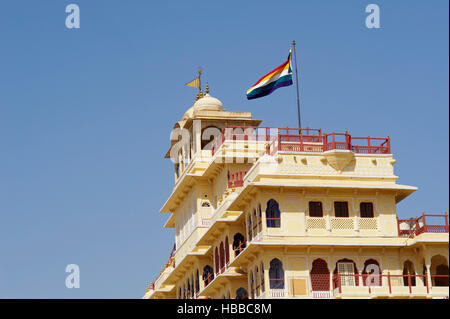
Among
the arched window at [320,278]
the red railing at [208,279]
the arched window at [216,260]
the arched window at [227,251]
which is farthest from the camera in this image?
the red railing at [208,279]

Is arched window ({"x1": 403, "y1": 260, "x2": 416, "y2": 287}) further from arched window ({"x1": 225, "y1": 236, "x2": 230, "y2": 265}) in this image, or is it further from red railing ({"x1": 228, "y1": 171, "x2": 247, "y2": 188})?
red railing ({"x1": 228, "y1": 171, "x2": 247, "y2": 188})

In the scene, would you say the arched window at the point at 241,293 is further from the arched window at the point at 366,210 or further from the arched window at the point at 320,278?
the arched window at the point at 366,210

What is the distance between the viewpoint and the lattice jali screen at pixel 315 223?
56.2 meters

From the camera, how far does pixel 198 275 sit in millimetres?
68875

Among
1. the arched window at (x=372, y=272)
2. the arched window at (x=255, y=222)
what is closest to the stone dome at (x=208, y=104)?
the arched window at (x=255, y=222)

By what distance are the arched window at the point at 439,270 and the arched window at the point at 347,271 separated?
4.34m

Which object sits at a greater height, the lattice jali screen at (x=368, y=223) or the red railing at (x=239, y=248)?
the lattice jali screen at (x=368, y=223)

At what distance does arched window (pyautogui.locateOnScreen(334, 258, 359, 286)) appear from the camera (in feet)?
182

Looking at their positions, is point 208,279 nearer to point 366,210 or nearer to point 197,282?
point 197,282

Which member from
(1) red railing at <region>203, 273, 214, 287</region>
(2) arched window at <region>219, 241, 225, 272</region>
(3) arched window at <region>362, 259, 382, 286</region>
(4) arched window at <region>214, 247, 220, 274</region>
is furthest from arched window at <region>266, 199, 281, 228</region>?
(1) red railing at <region>203, 273, 214, 287</region>

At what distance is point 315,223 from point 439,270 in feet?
24.8

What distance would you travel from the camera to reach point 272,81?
61625mm
